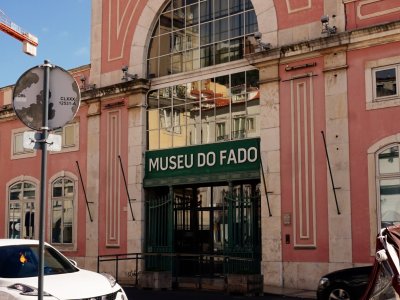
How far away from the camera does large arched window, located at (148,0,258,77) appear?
2180 centimetres

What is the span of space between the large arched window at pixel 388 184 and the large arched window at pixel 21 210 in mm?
15629

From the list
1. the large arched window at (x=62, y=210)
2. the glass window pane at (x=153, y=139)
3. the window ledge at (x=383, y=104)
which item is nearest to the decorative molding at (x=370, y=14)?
the window ledge at (x=383, y=104)

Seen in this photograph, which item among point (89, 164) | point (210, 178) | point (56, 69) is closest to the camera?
point (56, 69)

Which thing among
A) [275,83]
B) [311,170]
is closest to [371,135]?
[311,170]

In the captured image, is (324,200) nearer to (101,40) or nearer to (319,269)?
(319,269)

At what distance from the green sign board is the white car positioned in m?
10.3

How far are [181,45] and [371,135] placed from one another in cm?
849

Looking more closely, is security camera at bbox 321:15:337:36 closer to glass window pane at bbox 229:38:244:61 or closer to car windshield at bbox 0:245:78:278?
glass window pane at bbox 229:38:244:61

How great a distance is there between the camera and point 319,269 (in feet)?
60.5

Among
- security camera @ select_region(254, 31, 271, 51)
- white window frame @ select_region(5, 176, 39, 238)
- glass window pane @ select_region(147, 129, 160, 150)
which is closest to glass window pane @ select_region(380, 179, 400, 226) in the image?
security camera @ select_region(254, 31, 271, 51)

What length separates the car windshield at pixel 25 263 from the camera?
10031 mm

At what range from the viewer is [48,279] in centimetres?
964

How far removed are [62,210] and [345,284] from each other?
1571cm

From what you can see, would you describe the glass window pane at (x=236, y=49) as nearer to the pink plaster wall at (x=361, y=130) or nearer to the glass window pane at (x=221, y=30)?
the glass window pane at (x=221, y=30)
